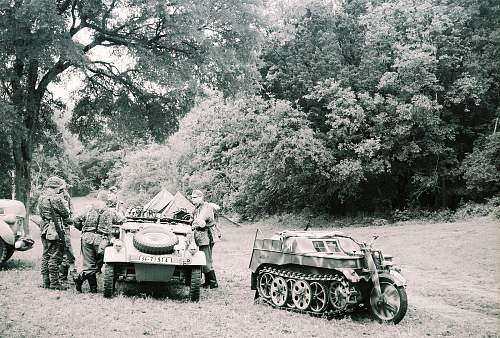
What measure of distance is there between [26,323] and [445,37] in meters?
28.5

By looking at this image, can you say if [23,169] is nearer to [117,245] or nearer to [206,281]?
[206,281]

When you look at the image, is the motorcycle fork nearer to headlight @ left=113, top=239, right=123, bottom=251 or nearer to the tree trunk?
headlight @ left=113, top=239, right=123, bottom=251

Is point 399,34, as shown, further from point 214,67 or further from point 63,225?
point 63,225

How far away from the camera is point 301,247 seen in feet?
32.9

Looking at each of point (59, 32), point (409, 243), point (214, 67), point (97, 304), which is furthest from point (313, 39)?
point (97, 304)

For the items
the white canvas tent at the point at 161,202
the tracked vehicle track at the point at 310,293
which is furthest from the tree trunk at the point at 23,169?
the tracked vehicle track at the point at 310,293

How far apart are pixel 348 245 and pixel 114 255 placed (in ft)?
14.2

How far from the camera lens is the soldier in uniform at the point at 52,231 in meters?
10.5

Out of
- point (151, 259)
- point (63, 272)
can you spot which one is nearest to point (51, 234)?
point (63, 272)

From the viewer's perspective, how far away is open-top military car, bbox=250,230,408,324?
9164 mm

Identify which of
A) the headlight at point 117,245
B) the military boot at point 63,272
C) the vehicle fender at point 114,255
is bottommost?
the military boot at point 63,272

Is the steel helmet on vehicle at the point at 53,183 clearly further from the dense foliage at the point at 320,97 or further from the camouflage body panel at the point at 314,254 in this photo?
the dense foliage at the point at 320,97

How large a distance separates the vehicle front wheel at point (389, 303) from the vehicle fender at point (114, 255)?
4464 millimetres

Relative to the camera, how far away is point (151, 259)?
9.78m
